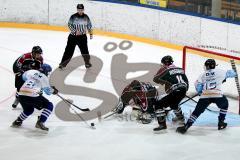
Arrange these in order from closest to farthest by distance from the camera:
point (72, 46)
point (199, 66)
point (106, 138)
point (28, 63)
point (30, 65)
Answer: point (106, 138) → point (30, 65) → point (28, 63) → point (199, 66) → point (72, 46)

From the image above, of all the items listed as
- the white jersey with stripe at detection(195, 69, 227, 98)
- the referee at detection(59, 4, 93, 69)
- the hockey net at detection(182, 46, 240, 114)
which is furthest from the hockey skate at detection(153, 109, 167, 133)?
the referee at detection(59, 4, 93, 69)

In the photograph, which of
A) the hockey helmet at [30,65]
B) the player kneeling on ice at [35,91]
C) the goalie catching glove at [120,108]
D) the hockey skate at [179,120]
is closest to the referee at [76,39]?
the goalie catching glove at [120,108]

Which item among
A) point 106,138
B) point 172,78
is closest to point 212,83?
point 172,78

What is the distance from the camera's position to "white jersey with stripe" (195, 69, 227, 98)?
528 centimetres

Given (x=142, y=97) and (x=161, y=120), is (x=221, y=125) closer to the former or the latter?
(x=161, y=120)

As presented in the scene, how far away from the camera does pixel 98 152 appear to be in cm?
459

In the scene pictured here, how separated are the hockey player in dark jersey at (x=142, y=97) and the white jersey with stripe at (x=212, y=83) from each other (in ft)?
2.05

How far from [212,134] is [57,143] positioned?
1795 millimetres

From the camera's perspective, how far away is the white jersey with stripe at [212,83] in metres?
5.28

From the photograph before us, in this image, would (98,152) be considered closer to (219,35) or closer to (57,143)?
(57,143)

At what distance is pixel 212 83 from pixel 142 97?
86 centimetres

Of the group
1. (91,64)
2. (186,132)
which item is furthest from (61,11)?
(186,132)

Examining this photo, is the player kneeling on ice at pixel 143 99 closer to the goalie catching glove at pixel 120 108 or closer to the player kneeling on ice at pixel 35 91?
the goalie catching glove at pixel 120 108

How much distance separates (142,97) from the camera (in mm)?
5566
